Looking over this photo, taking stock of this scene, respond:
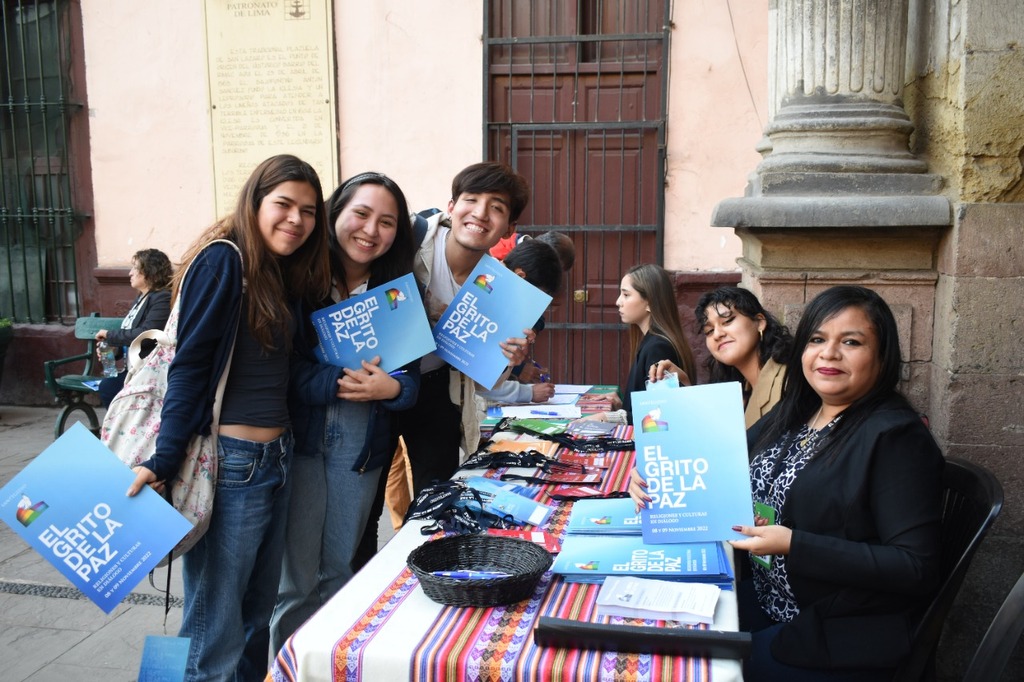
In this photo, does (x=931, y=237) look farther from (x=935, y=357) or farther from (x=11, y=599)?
(x=11, y=599)

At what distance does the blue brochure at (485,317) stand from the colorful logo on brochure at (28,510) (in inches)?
47.5

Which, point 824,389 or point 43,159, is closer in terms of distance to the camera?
point 824,389

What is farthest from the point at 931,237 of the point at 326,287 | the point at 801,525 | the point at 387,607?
the point at 387,607

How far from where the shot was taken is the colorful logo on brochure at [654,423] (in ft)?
6.42

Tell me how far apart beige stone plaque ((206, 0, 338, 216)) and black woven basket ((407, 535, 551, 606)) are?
5457 mm

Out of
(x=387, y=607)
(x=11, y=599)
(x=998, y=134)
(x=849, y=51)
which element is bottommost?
(x=11, y=599)

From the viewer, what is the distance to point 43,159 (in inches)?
308

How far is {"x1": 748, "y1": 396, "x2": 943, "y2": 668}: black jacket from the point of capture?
189 centimetres

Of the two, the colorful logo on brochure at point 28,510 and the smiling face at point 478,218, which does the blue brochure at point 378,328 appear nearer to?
the smiling face at point 478,218

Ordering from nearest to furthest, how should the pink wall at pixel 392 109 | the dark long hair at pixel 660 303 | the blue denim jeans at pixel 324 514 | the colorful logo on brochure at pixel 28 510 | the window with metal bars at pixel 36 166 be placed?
1. the colorful logo on brochure at pixel 28 510
2. the blue denim jeans at pixel 324 514
3. the dark long hair at pixel 660 303
4. the pink wall at pixel 392 109
5. the window with metal bars at pixel 36 166

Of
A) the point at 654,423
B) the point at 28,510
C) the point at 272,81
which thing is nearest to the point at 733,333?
the point at 654,423

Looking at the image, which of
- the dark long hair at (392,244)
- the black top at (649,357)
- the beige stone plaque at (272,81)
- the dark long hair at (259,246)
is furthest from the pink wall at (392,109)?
the dark long hair at (259,246)

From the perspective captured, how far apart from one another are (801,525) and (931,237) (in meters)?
1.42

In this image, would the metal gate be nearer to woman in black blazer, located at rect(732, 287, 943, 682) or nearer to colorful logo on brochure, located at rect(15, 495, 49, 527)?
woman in black blazer, located at rect(732, 287, 943, 682)
